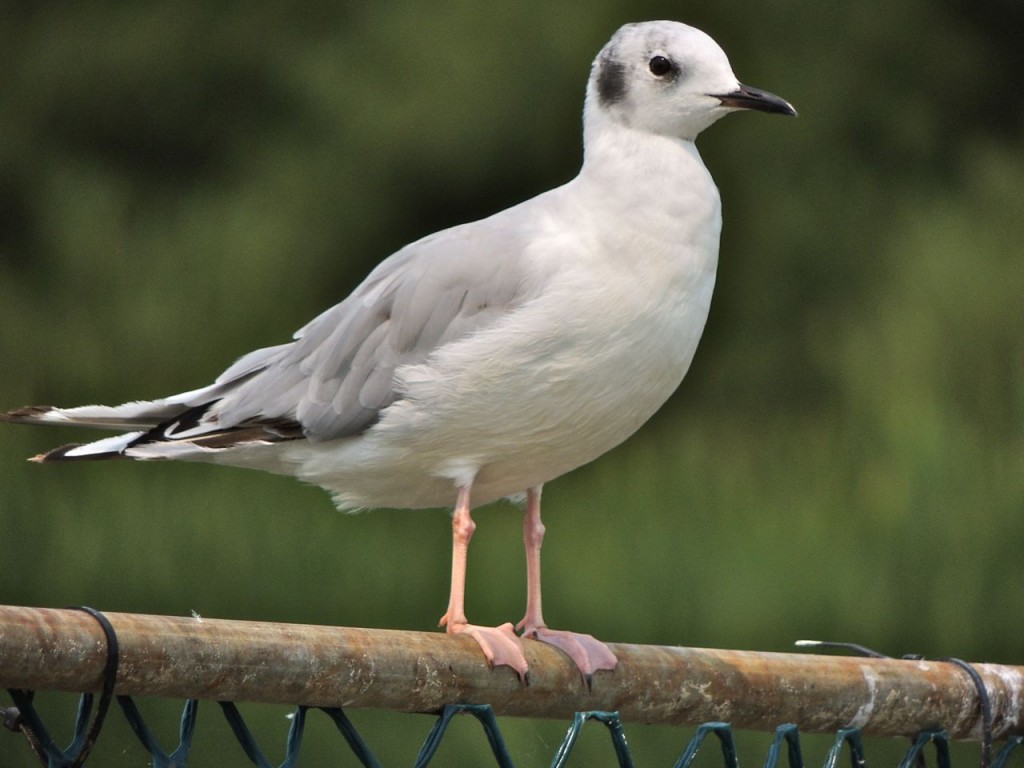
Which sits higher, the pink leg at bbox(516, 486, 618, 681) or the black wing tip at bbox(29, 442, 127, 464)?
the black wing tip at bbox(29, 442, 127, 464)

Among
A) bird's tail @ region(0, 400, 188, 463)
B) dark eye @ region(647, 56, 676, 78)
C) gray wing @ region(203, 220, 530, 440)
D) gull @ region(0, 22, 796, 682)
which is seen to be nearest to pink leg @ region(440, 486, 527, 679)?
gull @ region(0, 22, 796, 682)

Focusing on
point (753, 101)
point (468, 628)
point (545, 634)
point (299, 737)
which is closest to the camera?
point (299, 737)

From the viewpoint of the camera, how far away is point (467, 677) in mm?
1289

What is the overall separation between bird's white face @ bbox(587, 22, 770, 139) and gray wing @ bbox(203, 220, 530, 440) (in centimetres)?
21

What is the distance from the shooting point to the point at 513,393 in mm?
1686

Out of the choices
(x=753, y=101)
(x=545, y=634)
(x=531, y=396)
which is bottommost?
(x=545, y=634)

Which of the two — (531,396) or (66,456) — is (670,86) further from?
(66,456)

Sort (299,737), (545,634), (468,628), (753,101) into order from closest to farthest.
A: (299,737) → (468,628) → (545,634) → (753,101)

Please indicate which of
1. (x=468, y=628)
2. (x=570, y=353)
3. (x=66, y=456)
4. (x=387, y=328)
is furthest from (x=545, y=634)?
(x=66, y=456)

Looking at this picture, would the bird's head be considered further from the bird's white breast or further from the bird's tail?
the bird's tail

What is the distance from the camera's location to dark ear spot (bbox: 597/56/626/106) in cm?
186

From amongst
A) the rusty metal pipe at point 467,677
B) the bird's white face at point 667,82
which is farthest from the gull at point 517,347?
the rusty metal pipe at point 467,677

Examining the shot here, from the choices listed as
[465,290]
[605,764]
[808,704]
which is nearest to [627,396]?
[465,290]

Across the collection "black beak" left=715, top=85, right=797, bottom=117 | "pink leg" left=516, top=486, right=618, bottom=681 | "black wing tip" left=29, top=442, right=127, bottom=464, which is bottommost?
"pink leg" left=516, top=486, right=618, bottom=681
